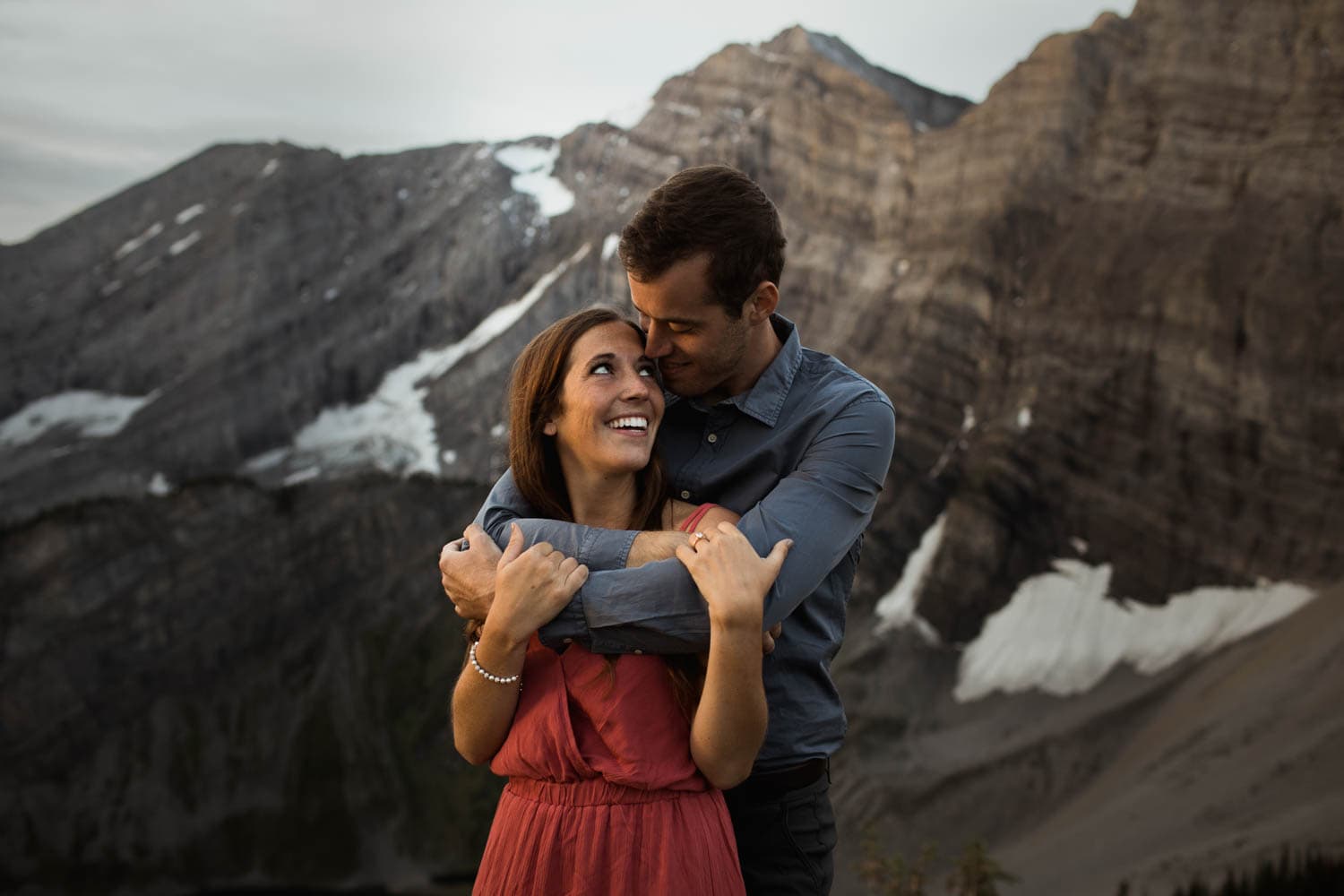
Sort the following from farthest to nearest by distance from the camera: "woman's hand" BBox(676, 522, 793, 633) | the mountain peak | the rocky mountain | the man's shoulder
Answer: the mountain peak, the rocky mountain, the man's shoulder, "woman's hand" BBox(676, 522, 793, 633)

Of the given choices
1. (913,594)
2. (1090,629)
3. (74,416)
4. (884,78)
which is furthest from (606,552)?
(74,416)

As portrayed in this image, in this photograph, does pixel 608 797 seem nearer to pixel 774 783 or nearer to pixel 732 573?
pixel 774 783

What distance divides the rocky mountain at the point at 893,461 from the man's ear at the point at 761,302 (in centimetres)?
2679

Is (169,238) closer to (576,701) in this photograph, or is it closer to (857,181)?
(857,181)

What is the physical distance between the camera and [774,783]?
3.71 meters

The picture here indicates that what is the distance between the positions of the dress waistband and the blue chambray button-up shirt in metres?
0.38

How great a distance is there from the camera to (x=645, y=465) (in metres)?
3.81

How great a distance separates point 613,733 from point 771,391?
1.19 metres

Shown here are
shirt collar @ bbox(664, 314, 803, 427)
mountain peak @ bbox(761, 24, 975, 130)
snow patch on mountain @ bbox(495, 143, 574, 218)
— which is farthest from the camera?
snow patch on mountain @ bbox(495, 143, 574, 218)

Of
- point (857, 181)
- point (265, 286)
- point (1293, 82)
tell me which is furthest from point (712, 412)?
point (265, 286)

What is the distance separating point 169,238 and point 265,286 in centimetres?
875

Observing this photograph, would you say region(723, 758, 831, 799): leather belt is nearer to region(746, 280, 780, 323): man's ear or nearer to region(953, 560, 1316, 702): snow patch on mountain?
region(746, 280, 780, 323): man's ear

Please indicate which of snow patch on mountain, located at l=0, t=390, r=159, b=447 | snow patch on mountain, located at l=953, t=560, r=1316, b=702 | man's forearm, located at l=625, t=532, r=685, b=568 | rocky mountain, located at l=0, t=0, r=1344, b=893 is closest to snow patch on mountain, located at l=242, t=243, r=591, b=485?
rocky mountain, located at l=0, t=0, r=1344, b=893

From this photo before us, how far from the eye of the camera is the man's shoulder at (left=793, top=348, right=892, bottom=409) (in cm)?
364
